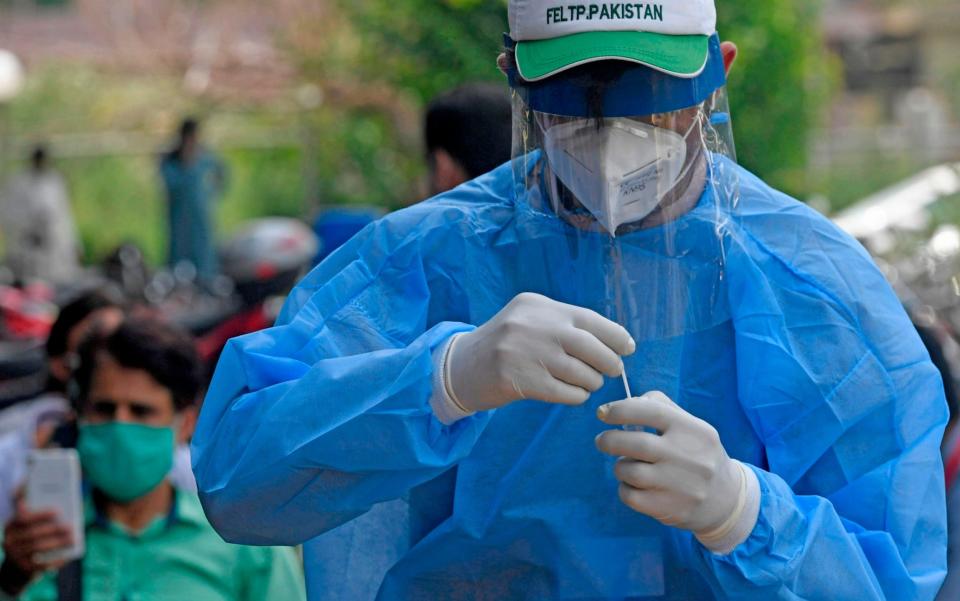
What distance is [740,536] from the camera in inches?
78.9

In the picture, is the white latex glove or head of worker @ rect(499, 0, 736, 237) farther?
head of worker @ rect(499, 0, 736, 237)

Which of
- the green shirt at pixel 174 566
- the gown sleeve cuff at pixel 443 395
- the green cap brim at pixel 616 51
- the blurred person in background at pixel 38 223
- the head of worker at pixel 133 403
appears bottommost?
the blurred person in background at pixel 38 223

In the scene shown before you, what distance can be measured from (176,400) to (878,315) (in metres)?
2.08

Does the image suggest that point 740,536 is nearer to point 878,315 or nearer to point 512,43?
point 878,315

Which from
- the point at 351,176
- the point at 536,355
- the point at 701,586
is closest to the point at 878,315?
the point at 701,586

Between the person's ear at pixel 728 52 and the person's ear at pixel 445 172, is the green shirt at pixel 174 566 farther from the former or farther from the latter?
the person's ear at pixel 728 52

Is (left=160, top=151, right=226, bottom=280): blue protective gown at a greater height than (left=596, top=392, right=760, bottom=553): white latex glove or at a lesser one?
lesser

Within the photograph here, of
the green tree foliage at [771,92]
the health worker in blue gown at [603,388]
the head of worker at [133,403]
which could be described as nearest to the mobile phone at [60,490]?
the head of worker at [133,403]

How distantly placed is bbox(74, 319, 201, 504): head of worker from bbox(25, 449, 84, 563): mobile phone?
142mm

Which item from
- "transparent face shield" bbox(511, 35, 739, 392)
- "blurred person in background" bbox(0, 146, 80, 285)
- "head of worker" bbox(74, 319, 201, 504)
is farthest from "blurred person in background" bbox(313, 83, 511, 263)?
"blurred person in background" bbox(0, 146, 80, 285)

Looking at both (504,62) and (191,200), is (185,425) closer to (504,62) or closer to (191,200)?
(504,62)

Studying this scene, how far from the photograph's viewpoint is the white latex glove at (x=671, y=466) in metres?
1.93

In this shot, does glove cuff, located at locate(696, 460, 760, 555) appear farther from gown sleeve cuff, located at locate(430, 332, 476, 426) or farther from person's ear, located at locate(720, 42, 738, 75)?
person's ear, located at locate(720, 42, 738, 75)

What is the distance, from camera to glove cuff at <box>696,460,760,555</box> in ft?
6.52
